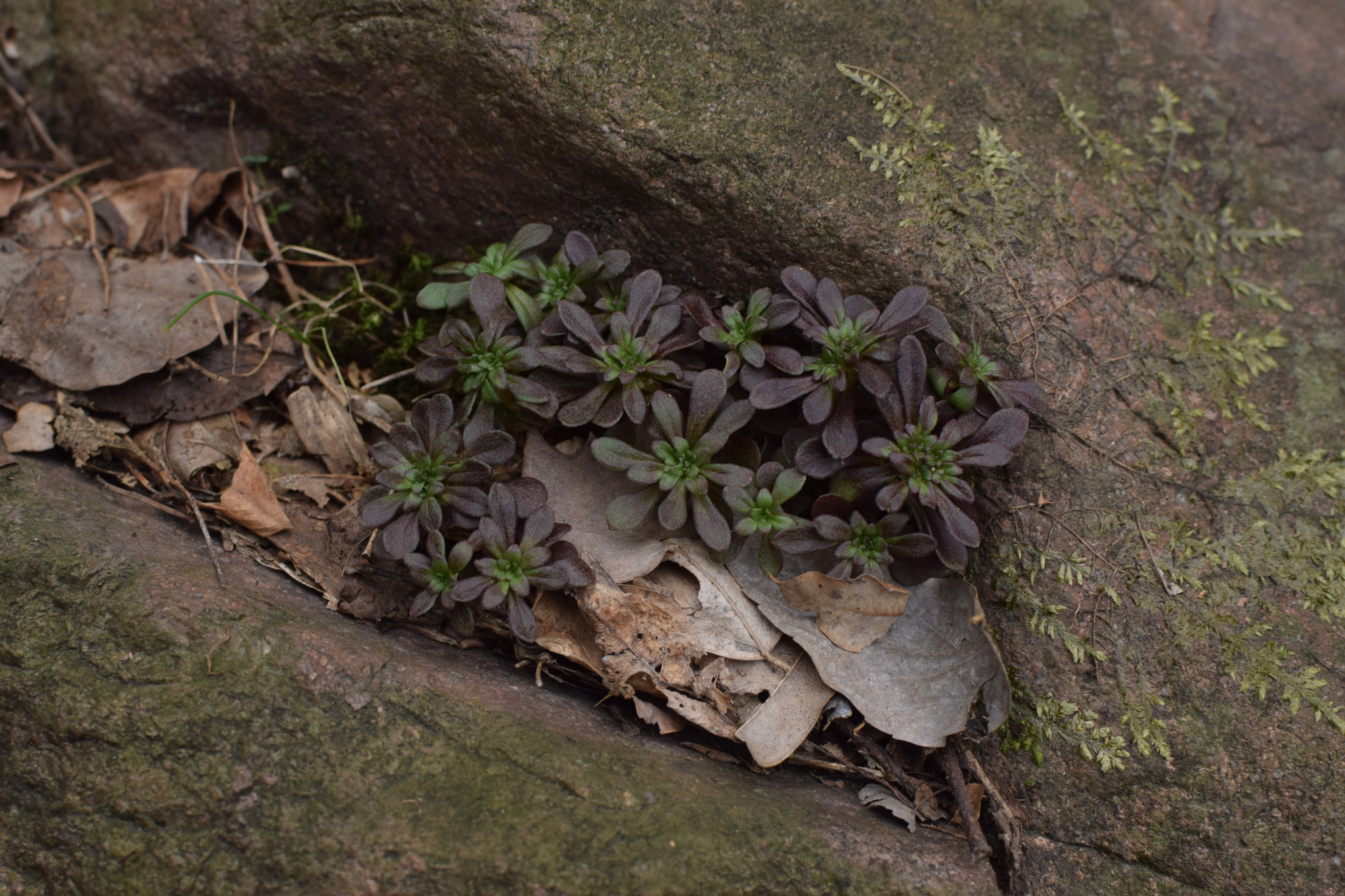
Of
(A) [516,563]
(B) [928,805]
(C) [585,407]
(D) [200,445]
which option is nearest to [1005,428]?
(B) [928,805]

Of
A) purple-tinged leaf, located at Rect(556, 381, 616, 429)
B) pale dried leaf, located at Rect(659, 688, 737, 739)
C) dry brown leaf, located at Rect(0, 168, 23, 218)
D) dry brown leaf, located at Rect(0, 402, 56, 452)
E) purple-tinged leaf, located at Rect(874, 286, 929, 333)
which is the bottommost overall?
A: dry brown leaf, located at Rect(0, 402, 56, 452)

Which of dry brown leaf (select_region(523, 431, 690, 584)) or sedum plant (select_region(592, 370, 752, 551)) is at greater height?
sedum plant (select_region(592, 370, 752, 551))

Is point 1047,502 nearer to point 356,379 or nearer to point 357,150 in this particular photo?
point 356,379

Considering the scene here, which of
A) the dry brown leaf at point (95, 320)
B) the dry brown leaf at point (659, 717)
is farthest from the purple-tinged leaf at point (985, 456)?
the dry brown leaf at point (95, 320)

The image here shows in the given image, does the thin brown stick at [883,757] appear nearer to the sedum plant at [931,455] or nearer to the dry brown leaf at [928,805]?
the dry brown leaf at [928,805]

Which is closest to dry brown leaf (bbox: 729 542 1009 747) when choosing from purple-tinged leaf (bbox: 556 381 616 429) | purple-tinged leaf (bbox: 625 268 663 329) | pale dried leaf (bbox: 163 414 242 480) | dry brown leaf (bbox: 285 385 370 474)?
purple-tinged leaf (bbox: 556 381 616 429)

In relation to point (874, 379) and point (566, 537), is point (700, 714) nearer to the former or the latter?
point (566, 537)

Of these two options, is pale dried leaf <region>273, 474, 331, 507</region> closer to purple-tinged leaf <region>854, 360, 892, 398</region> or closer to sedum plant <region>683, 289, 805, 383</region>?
sedum plant <region>683, 289, 805, 383</region>
